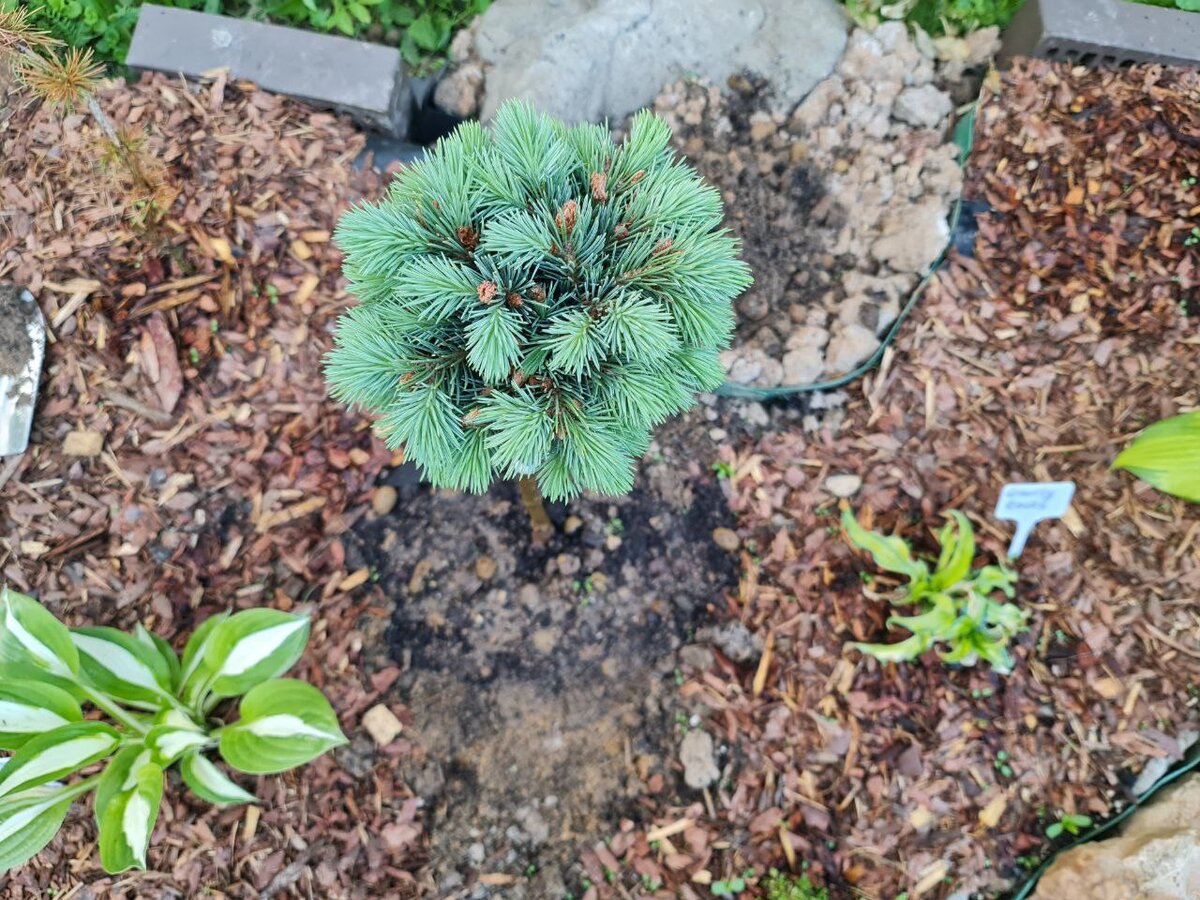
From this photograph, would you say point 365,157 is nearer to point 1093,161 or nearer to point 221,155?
point 221,155

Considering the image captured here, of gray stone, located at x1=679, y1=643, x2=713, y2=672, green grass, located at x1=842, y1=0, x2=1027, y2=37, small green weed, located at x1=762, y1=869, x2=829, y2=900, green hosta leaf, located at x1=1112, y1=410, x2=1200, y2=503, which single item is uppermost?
green grass, located at x1=842, y1=0, x2=1027, y2=37

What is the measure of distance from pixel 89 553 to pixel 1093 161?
376 cm

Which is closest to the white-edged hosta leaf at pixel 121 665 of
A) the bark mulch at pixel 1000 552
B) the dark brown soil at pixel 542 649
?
the dark brown soil at pixel 542 649

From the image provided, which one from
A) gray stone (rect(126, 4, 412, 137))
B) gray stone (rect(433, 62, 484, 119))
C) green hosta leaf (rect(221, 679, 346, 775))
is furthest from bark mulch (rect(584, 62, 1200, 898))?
gray stone (rect(126, 4, 412, 137))

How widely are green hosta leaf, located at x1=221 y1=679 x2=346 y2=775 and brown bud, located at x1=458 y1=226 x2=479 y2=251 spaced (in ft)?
4.12

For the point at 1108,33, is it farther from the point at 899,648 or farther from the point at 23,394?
the point at 23,394

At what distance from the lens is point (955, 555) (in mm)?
2379

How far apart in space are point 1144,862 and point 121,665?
2.80 m

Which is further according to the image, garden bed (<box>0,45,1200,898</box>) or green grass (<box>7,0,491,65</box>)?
green grass (<box>7,0,491,65</box>)

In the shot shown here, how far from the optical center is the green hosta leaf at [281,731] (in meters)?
2.00

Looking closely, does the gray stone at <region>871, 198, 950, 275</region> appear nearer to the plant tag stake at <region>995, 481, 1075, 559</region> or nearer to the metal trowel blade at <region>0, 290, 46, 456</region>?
the plant tag stake at <region>995, 481, 1075, 559</region>

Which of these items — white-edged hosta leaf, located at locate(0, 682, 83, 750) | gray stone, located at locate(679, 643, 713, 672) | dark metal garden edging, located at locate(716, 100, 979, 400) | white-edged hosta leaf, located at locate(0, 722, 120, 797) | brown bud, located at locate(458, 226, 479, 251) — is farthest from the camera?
dark metal garden edging, located at locate(716, 100, 979, 400)

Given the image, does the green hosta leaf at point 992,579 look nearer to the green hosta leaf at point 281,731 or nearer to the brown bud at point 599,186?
the brown bud at point 599,186

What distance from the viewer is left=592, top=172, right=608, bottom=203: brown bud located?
144 centimetres
